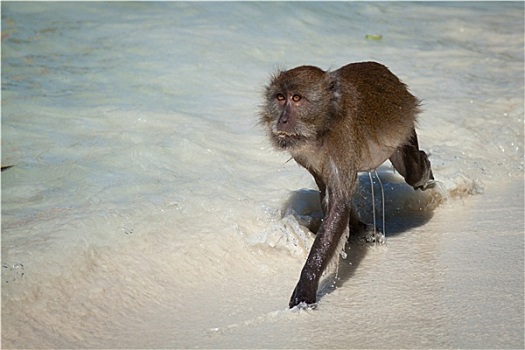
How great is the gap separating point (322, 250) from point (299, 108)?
0.76 metres

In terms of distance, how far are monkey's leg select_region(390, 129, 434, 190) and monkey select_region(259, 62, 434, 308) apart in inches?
14.8

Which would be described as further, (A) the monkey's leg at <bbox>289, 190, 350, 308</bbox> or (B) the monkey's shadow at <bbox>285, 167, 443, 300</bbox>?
(B) the monkey's shadow at <bbox>285, 167, 443, 300</bbox>

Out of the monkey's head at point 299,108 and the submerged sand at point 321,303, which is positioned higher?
the monkey's head at point 299,108

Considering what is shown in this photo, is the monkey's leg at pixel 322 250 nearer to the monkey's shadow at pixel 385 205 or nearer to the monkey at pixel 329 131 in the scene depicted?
the monkey at pixel 329 131

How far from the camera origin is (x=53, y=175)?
5.38 metres

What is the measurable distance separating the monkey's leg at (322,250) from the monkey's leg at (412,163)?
0.95 meters

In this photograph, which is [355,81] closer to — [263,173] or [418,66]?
[263,173]

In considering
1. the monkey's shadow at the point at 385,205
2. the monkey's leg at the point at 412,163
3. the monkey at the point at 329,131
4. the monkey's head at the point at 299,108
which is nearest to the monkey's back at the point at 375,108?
the monkey at the point at 329,131

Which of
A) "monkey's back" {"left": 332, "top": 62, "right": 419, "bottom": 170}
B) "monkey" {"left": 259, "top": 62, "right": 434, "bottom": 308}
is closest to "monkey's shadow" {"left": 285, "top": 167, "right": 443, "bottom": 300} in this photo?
"monkey" {"left": 259, "top": 62, "right": 434, "bottom": 308}

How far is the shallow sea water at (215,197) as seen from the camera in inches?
152

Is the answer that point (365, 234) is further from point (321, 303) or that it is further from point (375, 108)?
point (321, 303)

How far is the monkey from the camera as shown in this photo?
14.3 ft

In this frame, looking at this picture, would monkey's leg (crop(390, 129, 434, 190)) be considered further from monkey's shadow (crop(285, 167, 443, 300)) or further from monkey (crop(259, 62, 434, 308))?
monkey (crop(259, 62, 434, 308))

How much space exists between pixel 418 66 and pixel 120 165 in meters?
4.02
